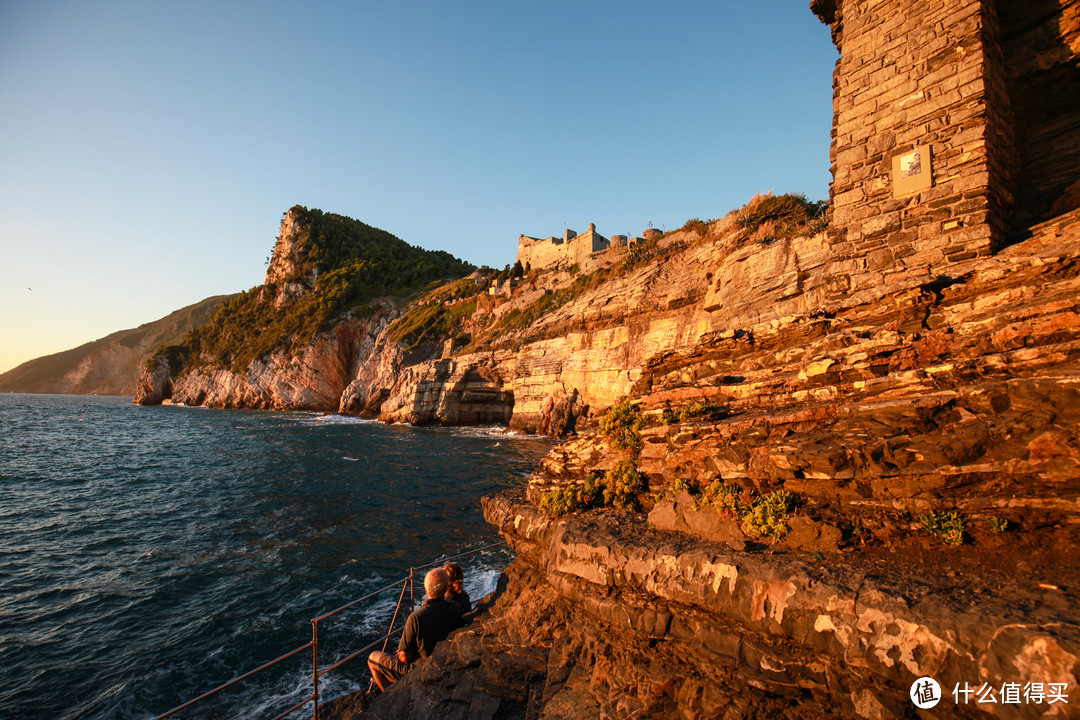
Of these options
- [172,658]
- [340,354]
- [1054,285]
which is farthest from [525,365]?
[340,354]

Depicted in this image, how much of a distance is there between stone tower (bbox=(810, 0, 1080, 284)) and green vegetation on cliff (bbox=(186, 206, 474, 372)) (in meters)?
71.5

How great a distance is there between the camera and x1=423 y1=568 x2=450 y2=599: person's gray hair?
6406mm

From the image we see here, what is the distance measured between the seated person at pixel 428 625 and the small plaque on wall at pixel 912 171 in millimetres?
11219

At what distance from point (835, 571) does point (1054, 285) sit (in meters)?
4.68

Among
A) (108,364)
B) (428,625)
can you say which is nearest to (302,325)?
(428,625)

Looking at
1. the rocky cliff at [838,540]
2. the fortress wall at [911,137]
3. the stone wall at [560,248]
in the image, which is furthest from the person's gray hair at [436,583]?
the stone wall at [560,248]

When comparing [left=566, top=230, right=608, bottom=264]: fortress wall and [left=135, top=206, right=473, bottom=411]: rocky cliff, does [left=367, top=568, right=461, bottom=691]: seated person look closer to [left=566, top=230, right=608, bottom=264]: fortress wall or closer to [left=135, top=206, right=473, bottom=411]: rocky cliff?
[left=566, top=230, right=608, bottom=264]: fortress wall

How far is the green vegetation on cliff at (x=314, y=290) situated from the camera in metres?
73.0

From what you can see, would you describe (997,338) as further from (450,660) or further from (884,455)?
(450,660)

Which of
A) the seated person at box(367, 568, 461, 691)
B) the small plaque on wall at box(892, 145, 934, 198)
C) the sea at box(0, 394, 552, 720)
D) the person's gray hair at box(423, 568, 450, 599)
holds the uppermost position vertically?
the small plaque on wall at box(892, 145, 934, 198)

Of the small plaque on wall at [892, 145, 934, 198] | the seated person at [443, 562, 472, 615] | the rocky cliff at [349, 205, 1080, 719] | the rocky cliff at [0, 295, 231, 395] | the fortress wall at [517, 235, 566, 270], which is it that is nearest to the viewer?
the rocky cliff at [349, 205, 1080, 719]

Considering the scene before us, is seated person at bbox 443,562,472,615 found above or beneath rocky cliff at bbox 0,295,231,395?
beneath

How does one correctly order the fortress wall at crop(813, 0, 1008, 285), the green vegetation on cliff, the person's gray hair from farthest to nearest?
the green vegetation on cliff
the fortress wall at crop(813, 0, 1008, 285)
the person's gray hair

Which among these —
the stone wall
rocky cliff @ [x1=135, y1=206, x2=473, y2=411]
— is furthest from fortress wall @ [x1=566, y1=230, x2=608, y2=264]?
rocky cliff @ [x1=135, y1=206, x2=473, y2=411]
